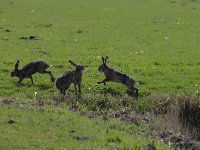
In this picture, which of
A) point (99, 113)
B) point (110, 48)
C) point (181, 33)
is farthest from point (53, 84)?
point (181, 33)

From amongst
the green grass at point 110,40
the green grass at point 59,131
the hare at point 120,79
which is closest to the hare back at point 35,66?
the green grass at point 110,40

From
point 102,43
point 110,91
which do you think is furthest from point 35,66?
point 102,43

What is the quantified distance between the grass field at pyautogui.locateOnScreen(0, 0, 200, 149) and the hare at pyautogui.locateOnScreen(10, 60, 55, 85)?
334 millimetres

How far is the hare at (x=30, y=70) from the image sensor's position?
66.6 ft

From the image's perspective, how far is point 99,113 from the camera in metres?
16.2

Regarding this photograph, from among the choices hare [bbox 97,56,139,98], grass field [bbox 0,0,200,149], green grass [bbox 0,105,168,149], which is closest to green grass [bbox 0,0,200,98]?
grass field [bbox 0,0,200,149]

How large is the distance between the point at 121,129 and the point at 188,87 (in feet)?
19.5

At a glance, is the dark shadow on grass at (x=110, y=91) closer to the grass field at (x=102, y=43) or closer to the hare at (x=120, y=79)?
the grass field at (x=102, y=43)

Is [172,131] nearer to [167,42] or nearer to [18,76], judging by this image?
[18,76]

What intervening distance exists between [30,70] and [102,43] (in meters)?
9.53

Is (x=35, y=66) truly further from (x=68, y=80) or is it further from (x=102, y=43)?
(x=102, y=43)

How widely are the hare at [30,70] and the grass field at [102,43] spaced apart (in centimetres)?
33

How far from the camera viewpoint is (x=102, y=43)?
29.4 meters

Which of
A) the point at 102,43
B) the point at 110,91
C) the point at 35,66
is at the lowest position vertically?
the point at 102,43
